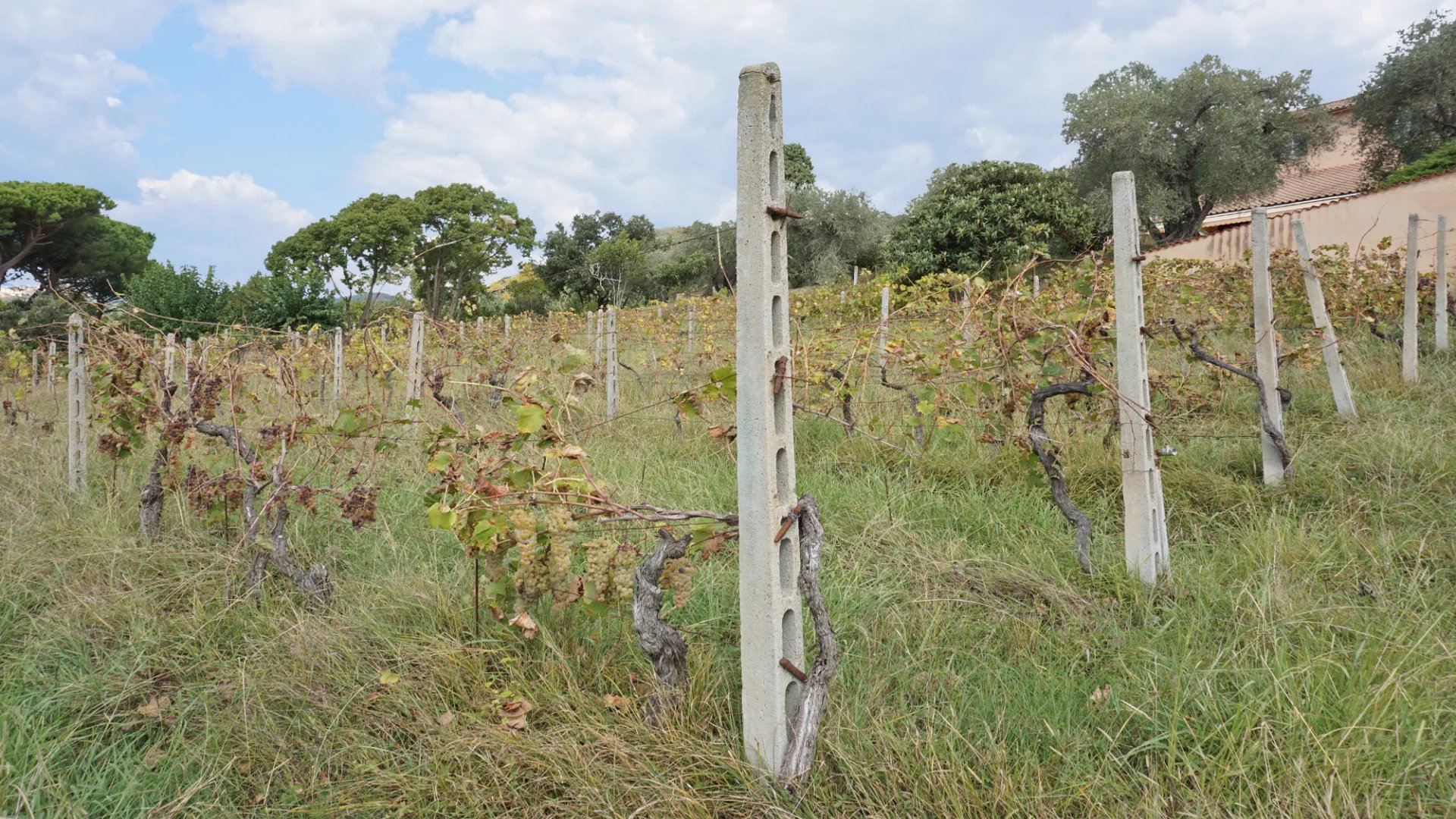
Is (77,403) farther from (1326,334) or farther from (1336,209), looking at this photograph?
(1336,209)

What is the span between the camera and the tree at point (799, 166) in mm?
31969

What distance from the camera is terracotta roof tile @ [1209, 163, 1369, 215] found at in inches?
983

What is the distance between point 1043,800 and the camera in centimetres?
191

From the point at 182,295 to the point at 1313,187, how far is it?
110 feet

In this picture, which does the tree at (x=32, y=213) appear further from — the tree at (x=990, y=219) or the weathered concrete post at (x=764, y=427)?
the weathered concrete post at (x=764, y=427)

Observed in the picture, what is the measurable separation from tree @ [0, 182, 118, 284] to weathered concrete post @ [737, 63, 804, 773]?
34.6 metres

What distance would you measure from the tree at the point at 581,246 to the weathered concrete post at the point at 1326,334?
22214 mm

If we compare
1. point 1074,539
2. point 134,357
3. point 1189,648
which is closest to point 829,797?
point 1189,648

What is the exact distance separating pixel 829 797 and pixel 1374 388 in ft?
21.7

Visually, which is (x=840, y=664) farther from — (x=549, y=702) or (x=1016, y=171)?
(x=1016, y=171)

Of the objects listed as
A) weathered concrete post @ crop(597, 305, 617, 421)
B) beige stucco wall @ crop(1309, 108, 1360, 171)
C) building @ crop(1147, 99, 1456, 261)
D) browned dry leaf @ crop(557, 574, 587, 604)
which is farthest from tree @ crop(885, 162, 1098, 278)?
browned dry leaf @ crop(557, 574, 587, 604)

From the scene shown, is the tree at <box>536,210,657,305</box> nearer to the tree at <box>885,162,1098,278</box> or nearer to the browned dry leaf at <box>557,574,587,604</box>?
the tree at <box>885,162,1098,278</box>

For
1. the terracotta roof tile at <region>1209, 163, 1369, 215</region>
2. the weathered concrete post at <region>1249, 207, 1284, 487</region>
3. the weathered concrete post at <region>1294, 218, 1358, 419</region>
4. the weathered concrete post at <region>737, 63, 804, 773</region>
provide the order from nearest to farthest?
the weathered concrete post at <region>737, 63, 804, 773</region>, the weathered concrete post at <region>1249, 207, 1284, 487</region>, the weathered concrete post at <region>1294, 218, 1358, 419</region>, the terracotta roof tile at <region>1209, 163, 1369, 215</region>

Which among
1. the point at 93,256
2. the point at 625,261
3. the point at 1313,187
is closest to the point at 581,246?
the point at 625,261
